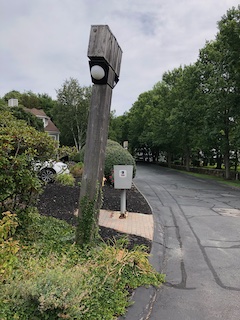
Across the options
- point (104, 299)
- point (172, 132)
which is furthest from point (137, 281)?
point (172, 132)

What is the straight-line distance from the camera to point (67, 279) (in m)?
2.42

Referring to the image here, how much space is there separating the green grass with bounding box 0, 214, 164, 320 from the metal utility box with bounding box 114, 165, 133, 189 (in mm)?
2240

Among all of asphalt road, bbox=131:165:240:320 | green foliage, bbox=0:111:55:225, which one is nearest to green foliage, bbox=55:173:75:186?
asphalt road, bbox=131:165:240:320

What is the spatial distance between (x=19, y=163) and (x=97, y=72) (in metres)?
1.59

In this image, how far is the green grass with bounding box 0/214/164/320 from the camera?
7.21ft

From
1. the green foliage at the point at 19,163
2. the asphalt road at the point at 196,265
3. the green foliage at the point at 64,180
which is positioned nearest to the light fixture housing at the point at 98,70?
the green foliage at the point at 19,163

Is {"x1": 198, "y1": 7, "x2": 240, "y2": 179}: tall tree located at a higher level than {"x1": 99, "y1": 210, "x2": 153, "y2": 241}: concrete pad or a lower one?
higher

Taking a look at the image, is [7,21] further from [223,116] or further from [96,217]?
[223,116]

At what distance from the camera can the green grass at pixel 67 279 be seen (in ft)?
7.21

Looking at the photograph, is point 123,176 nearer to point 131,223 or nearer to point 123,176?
point 123,176

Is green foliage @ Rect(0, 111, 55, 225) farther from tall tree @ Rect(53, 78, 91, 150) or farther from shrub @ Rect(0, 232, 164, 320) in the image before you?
tall tree @ Rect(53, 78, 91, 150)

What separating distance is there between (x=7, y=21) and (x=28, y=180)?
20.7 ft

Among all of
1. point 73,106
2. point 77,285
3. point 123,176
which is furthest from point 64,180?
point 73,106

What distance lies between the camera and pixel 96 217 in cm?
386
